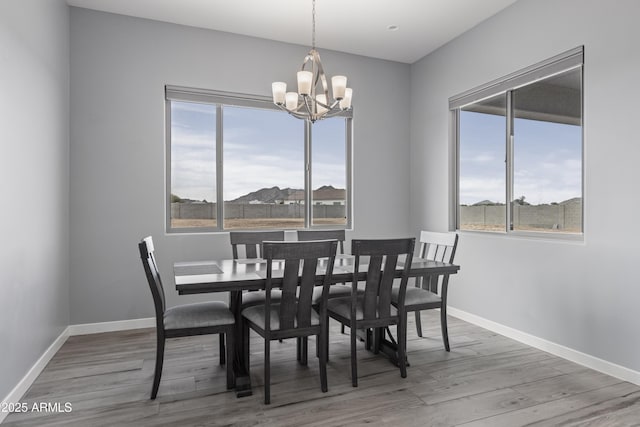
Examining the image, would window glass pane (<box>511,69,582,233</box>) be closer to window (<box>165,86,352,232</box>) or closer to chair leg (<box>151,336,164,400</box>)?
window (<box>165,86,352,232</box>)

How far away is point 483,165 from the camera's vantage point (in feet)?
13.4

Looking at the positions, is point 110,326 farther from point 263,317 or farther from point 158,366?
point 263,317

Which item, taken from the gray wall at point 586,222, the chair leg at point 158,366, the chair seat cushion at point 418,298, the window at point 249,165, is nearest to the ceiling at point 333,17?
the gray wall at point 586,222

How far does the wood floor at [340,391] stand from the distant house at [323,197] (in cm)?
176

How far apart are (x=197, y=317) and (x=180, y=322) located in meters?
0.10

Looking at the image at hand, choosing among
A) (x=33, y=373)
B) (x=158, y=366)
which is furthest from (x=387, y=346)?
(x=33, y=373)

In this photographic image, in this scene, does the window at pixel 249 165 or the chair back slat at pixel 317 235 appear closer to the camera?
the chair back slat at pixel 317 235

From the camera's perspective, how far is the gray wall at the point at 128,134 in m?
3.65

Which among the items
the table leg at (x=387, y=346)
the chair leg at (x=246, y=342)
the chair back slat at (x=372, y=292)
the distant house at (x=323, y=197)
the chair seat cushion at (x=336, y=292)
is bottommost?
the table leg at (x=387, y=346)

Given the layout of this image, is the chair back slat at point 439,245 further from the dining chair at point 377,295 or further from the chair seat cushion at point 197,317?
the chair seat cushion at point 197,317

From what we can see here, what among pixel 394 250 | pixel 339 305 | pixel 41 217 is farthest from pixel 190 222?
pixel 394 250

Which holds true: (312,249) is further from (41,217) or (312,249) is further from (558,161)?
(558,161)

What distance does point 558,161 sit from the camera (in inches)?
129

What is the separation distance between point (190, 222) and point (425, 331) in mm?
2585
